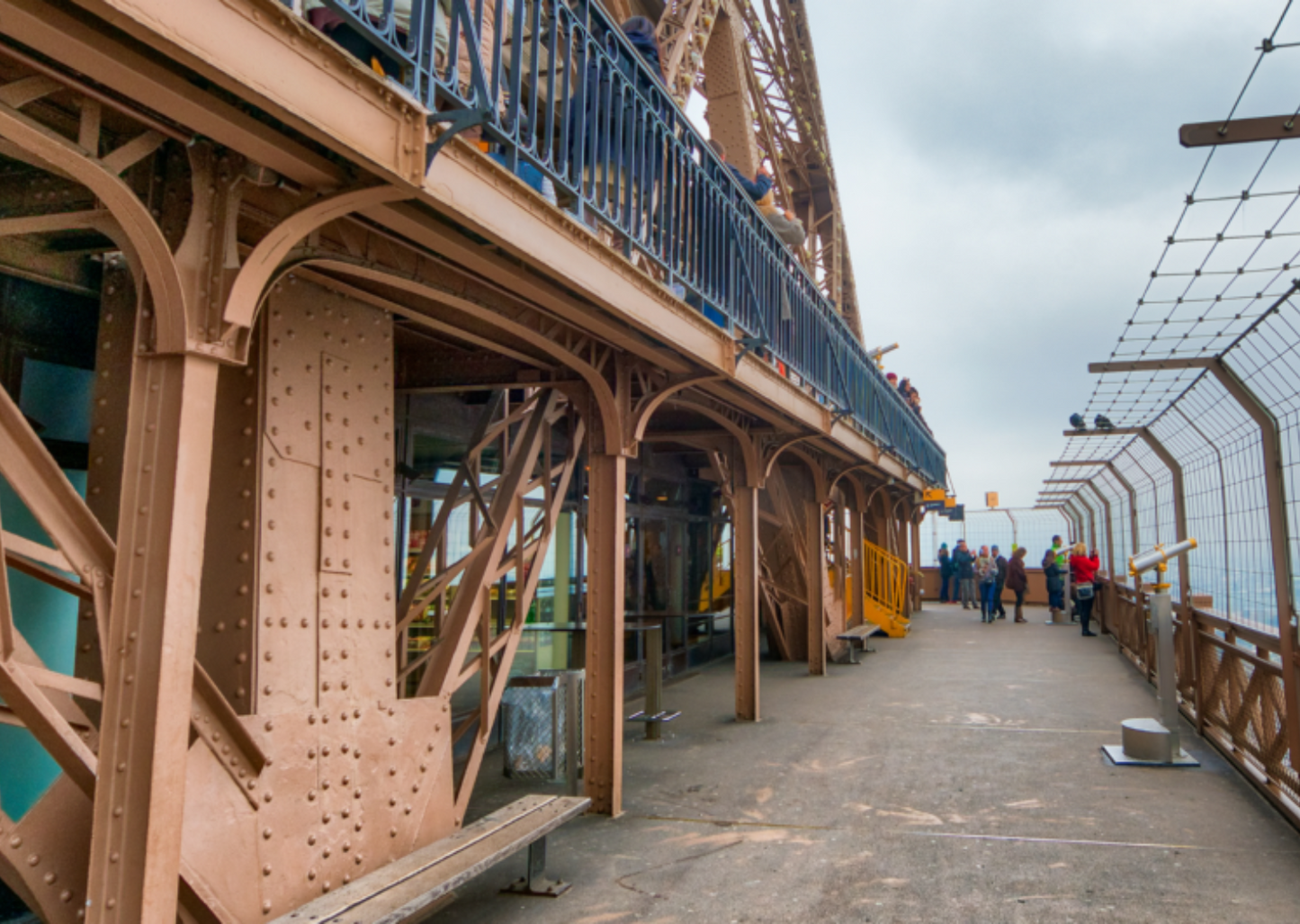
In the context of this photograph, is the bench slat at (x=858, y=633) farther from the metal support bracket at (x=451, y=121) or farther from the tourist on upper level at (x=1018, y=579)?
the metal support bracket at (x=451, y=121)

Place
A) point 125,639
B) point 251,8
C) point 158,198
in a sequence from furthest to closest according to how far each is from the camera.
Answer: point 158,198 → point 125,639 → point 251,8

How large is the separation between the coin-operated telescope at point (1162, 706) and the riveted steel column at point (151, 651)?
6669 mm

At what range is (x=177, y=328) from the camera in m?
2.59

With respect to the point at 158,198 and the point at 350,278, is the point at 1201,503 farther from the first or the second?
the point at 158,198

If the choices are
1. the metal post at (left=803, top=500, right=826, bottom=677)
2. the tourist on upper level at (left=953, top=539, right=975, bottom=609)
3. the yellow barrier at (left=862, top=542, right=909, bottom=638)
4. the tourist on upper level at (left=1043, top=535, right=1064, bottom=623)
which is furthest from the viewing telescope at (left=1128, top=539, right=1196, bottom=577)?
the tourist on upper level at (left=953, top=539, right=975, bottom=609)

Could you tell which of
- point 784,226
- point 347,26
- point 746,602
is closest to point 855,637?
point 746,602

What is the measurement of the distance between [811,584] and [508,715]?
6.47 meters

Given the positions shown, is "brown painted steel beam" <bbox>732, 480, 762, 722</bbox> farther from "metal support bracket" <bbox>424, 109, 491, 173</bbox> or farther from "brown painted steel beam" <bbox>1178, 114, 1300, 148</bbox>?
"metal support bracket" <bbox>424, 109, 491, 173</bbox>

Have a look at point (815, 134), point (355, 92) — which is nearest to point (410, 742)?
point (355, 92)

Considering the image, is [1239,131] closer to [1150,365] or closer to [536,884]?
[1150,365]

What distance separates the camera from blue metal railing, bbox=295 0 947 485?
117 inches

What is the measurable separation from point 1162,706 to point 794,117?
19.0 metres

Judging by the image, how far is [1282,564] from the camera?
5207mm

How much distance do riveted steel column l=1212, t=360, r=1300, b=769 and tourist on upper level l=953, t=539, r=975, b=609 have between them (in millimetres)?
21777
